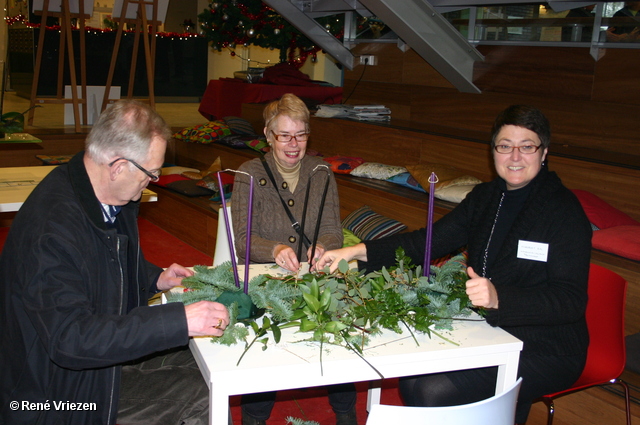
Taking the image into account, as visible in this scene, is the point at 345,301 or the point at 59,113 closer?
the point at 345,301

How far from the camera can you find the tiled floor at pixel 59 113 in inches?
320

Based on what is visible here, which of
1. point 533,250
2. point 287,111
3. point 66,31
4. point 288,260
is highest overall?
point 66,31

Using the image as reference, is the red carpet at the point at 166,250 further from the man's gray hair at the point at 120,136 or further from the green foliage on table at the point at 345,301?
the man's gray hair at the point at 120,136

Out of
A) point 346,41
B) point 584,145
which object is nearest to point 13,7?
point 346,41

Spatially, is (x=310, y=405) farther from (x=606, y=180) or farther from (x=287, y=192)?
(x=606, y=180)

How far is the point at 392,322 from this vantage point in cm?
166

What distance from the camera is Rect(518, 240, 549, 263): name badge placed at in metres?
1.96

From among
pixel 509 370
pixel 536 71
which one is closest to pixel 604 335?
pixel 509 370

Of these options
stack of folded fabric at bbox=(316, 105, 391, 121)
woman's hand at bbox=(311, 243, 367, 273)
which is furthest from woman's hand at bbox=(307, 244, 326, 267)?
stack of folded fabric at bbox=(316, 105, 391, 121)

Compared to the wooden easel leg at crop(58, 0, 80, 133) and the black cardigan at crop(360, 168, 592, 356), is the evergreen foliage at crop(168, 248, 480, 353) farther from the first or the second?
the wooden easel leg at crop(58, 0, 80, 133)

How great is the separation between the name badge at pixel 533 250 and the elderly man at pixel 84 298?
3.20ft

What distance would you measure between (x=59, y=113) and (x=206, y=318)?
8.81 meters

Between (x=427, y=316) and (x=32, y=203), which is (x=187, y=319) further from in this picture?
(x=427, y=316)

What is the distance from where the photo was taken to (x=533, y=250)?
1.97m
